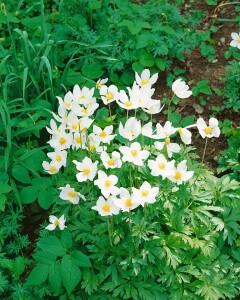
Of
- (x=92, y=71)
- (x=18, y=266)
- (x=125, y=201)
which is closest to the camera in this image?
(x=125, y=201)

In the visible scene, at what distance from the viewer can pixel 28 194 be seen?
9.76ft

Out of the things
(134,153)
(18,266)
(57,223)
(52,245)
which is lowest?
(18,266)

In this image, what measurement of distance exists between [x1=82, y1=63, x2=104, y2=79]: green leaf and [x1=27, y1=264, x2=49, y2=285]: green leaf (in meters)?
1.49

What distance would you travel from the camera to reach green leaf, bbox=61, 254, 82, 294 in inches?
98.7

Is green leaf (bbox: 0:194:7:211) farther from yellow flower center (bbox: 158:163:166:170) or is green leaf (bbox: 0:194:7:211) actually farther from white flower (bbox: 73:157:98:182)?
yellow flower center (bbox: 158:163:166:170)

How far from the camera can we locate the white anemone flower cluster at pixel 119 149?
225 centimetres

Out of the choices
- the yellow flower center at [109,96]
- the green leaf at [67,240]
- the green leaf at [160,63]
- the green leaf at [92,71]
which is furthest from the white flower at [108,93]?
the green leaf at [160,63]

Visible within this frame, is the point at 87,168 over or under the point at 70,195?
over

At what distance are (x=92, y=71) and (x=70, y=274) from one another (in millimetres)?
1583

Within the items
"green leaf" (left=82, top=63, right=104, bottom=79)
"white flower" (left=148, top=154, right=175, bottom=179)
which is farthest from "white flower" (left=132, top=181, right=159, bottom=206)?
"green leaf" (left=82, top=63, right=104, bottom=79)

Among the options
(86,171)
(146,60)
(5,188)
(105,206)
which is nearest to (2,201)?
(5,188)

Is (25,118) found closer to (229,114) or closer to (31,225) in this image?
(31,225)

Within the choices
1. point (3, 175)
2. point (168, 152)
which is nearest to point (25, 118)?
point (3, 175)

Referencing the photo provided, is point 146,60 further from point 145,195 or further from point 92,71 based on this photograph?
point 145,195
